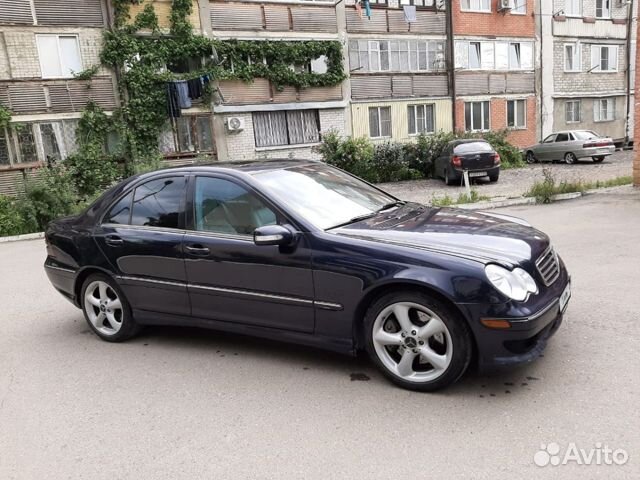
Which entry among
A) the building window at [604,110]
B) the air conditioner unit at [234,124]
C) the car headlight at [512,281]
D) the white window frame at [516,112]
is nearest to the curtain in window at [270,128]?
the air conditioner unit at [234,124]

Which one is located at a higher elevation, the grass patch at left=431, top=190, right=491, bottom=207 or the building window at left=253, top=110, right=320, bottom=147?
the building window at left=253, top=110, right=320, bottom=147

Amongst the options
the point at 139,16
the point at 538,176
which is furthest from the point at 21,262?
the point at 538,176

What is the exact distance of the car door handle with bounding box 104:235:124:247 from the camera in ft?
15.3

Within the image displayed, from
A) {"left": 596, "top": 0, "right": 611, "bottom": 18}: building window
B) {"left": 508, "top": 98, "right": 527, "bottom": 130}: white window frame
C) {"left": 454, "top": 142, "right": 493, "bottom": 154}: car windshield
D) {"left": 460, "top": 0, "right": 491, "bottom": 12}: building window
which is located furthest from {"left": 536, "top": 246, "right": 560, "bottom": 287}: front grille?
{"left": 596, "top": 0, "right": 611, "bottom": 18}: building window

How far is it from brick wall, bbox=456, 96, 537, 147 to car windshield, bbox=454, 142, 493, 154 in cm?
794

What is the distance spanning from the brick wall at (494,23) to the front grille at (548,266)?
80.0ft

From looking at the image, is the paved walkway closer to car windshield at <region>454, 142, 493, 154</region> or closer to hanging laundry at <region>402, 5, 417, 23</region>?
car windshield at <region>454, 142, 493, 154</region>

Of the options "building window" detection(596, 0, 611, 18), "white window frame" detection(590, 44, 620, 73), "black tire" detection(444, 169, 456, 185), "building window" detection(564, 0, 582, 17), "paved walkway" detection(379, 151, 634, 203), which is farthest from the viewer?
"white window frame" detection(590, 44, 620, 73)

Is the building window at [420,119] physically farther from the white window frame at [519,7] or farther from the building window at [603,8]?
the building window at [603,8]

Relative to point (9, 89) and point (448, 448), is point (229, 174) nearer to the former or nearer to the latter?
point (448, 448)

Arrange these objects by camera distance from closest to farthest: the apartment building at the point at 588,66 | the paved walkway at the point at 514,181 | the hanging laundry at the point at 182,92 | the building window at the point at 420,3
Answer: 1. the paved walkway at the point at 514,181
2. the hanging laundry at the point at 182,92
3. the building window at the point at 420,3
4. the apartment building at the point at 588,66

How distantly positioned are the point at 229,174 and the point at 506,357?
2.47m

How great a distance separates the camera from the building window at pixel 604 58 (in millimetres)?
30281

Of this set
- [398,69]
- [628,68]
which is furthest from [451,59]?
[628,68]
